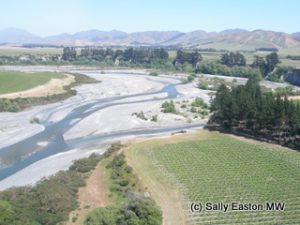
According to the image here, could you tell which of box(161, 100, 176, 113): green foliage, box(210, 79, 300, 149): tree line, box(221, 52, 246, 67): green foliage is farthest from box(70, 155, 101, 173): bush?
box(221, 52, 246, 67): green foliage

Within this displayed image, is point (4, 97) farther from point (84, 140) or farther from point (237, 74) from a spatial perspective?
point (237, 74)

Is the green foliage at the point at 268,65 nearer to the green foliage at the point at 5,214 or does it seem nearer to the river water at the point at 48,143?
the river water at the point at 48,143

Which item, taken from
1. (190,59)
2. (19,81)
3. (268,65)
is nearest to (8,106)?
(19,81)

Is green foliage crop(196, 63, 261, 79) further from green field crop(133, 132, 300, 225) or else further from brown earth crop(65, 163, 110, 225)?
brown earth crop(65, 163, 110, 225)

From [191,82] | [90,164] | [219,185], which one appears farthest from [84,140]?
[191,82]

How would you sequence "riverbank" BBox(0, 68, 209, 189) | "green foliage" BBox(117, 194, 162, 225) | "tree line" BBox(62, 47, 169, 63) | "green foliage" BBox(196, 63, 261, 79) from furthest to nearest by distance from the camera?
1. "tree line" BBox(62, 47, 169, 63)
2. "green foliage" BBox(196, 63, 261, 79)
3. "riverbank" BBox(0, 68, 209, 189)
4. "green foliage" BBox(117, 194, 162, 225)

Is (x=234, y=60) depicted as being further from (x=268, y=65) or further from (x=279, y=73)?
(x=279, y=73)

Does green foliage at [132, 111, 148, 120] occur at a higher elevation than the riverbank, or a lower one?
higher
